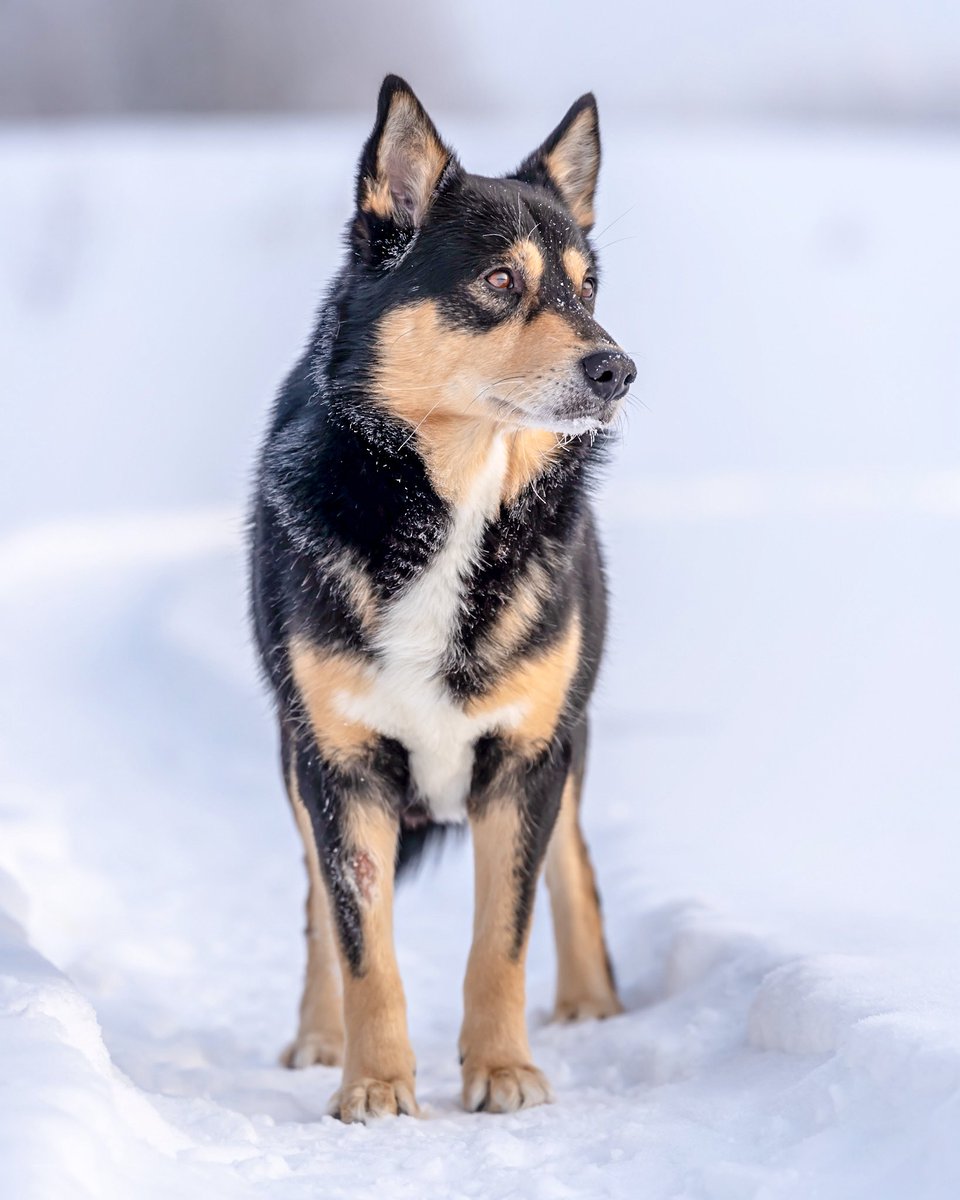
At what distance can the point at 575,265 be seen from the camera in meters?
3.12

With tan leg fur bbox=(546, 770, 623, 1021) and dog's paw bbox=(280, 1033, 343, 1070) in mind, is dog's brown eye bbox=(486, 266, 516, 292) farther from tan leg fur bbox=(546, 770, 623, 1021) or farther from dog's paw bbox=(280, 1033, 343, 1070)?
dog's paw bbox=(280, 1033, 343, 1070)

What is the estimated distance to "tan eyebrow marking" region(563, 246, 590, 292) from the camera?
10.2ft

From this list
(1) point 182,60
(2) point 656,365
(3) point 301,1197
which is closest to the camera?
(3) point 301,1197

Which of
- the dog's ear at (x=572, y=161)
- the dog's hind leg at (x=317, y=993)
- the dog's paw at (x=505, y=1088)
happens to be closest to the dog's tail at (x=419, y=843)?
the dog's hind leg at (x=317, y=993)

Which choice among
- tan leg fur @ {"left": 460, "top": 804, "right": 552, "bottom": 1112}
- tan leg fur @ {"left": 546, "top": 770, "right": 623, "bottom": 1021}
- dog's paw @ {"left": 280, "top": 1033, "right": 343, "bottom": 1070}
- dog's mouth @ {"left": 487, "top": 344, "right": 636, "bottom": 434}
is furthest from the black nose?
dog's paw @ {"left": 280, "top": 1033, "right": 343, "bottom": 1070}

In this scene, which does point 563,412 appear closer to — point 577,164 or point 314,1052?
point 577,164

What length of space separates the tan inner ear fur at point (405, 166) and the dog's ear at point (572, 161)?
329mm

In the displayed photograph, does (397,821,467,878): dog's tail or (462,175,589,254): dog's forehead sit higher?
(462,175,589,254): dog's forehead

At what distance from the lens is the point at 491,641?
305 centimetres

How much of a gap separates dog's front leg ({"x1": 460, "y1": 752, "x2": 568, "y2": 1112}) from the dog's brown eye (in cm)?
101

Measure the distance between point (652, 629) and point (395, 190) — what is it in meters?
5.32

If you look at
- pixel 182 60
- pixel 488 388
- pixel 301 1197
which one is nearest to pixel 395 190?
pixel 488 388

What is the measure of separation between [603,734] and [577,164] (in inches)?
130

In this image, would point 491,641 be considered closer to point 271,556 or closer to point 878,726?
point 271,556
